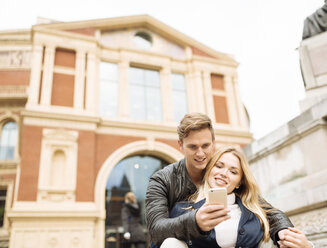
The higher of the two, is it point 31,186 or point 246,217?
point 31,186

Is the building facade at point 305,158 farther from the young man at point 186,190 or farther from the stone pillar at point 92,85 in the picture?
the stone pillar at point 92,85

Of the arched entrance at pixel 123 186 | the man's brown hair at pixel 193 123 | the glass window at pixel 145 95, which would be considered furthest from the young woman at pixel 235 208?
the glass window at pixel 145 95

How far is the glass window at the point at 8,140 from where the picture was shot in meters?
17.5

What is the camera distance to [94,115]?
1341cm

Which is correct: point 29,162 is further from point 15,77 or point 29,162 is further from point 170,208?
point 170,208

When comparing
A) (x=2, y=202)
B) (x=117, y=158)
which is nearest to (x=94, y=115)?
(x=117, y=158)

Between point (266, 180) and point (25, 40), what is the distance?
18106 mm

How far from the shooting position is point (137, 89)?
15.4 meters

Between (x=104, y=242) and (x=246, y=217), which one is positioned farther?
(x=104, y=242)

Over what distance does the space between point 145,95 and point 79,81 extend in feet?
10.8

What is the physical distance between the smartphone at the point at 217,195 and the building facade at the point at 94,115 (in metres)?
10.4

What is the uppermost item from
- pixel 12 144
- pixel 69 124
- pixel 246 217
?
pixel 12 144

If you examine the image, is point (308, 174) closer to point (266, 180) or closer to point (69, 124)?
point (266, 180)

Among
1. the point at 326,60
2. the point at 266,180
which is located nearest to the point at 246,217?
the point at 266,180
